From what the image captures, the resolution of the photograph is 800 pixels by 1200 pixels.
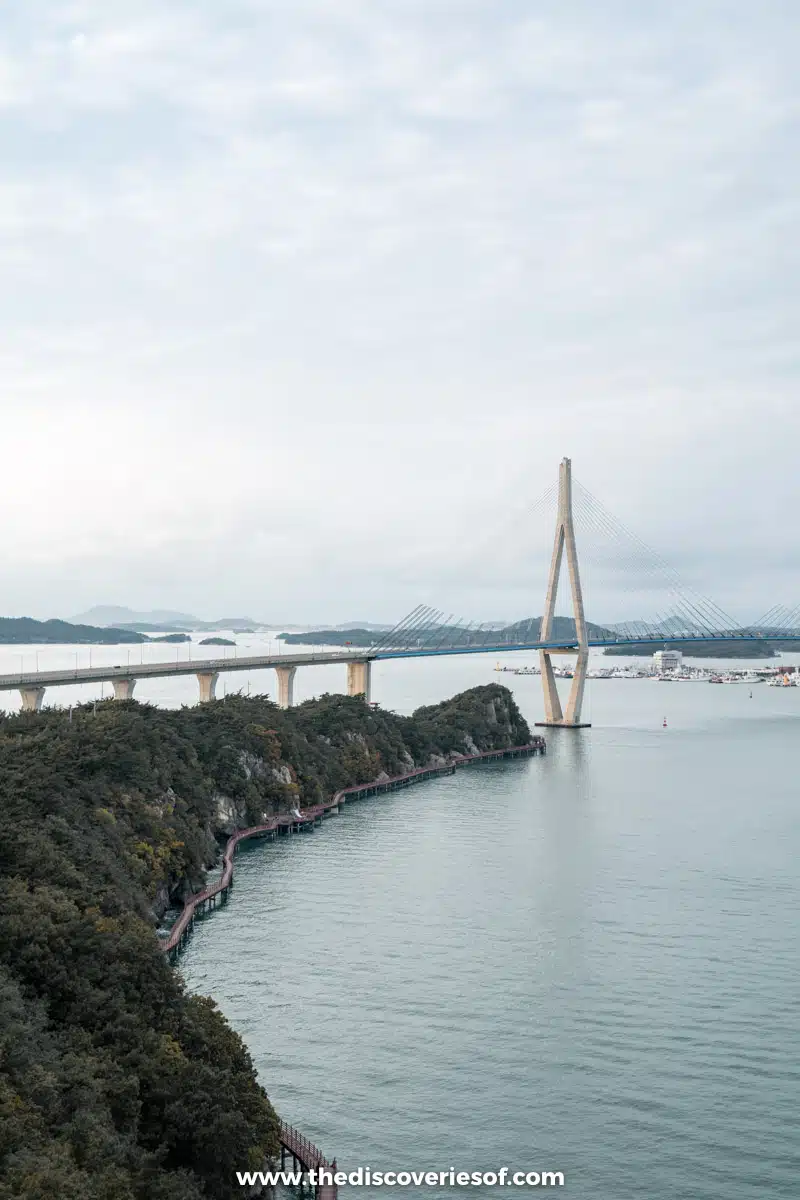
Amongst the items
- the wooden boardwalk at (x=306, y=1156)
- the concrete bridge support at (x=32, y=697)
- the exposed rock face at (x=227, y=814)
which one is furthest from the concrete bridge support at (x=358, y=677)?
the wooden boardwalk at (x=306, y=1156)

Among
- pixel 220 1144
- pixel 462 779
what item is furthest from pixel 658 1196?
pixel 462 779

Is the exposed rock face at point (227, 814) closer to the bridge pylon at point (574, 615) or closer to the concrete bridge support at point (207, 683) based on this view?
the concrete bridge support at point (207, 683)

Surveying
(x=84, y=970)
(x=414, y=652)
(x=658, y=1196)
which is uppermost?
(x=414, y=652)

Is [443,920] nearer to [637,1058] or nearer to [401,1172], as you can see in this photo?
[637,1058]

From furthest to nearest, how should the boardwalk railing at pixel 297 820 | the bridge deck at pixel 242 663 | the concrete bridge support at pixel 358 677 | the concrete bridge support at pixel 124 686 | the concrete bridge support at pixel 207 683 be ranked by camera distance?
1. the concrete bridge support at pixel 358 677
2. the concrete bridge support at pixel 207 683
3. the concrete bridge support at pixel 124 686
4. the bridge deck at pixel 242 663
5. the boardwalk railing at pixel 297 820

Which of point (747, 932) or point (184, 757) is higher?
point (184, 757)

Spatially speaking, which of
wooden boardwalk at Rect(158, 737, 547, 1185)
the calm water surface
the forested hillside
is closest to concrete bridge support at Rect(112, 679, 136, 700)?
wooden boardwalk at Rect(158, 737, 547, 1185)

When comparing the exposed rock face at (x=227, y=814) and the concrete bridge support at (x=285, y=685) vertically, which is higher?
the concrete bridge support at (x=285, y=685)

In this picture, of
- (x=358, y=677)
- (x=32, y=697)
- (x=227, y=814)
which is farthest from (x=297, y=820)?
(x=358, y=677)
